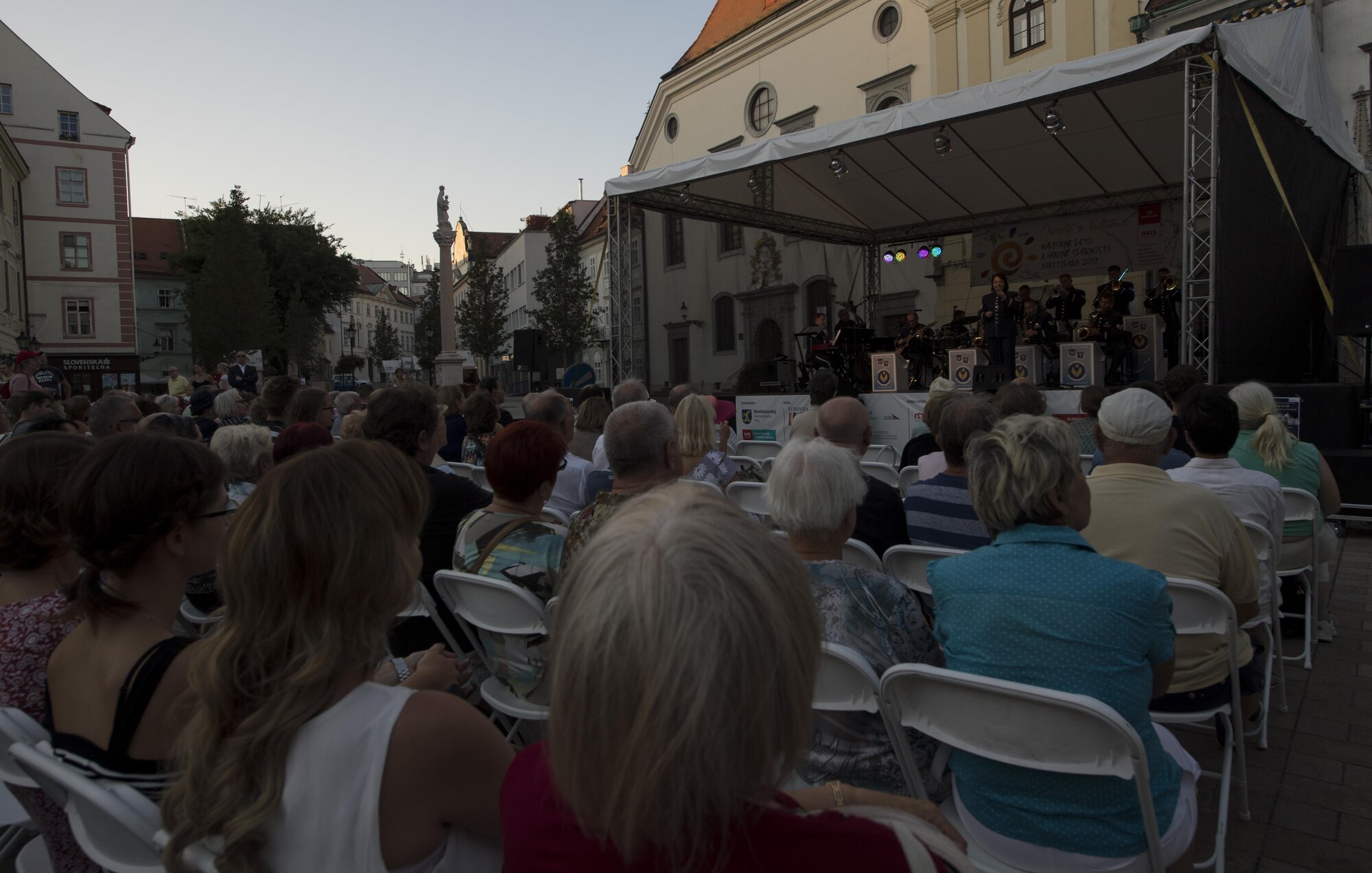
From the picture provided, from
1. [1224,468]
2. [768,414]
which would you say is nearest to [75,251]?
[768,414]

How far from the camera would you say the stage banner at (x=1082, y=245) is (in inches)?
563

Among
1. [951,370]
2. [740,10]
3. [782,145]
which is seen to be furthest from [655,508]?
[740,10]

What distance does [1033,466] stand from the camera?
6.61 feet

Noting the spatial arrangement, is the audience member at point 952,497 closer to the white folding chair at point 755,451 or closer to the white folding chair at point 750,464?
the white folding chair at point 750,464

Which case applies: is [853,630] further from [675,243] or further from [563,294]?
[563,294]

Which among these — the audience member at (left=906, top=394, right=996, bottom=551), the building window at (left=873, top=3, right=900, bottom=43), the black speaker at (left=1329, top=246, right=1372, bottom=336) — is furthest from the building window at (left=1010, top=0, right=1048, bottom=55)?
the audience member at (left=906, top=394, right=996, bottom=551)

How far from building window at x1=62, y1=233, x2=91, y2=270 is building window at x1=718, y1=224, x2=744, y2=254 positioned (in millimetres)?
29474

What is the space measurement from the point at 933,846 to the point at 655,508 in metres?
0.47

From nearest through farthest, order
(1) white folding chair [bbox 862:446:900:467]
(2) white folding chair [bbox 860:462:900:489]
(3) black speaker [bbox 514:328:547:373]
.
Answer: (2) white folding chair [bbox 860:462:900:489], (1) white folding chair [bbox 862:446:900:467], (3) black speaker [bbox 514:328:547:373]

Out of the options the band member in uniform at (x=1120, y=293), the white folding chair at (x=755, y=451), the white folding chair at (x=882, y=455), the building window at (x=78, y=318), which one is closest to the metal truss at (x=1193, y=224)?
the white folding chair at (x=882, y=455)

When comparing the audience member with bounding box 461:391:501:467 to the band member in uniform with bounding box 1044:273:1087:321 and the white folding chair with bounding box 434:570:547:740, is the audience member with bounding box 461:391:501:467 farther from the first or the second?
the band member in uniform with bounding box 1044:273:1087:321

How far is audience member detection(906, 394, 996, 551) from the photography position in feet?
10.8

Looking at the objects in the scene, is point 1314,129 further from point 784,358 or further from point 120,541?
point 120,541

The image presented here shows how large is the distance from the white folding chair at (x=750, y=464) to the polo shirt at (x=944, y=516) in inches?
81.6
